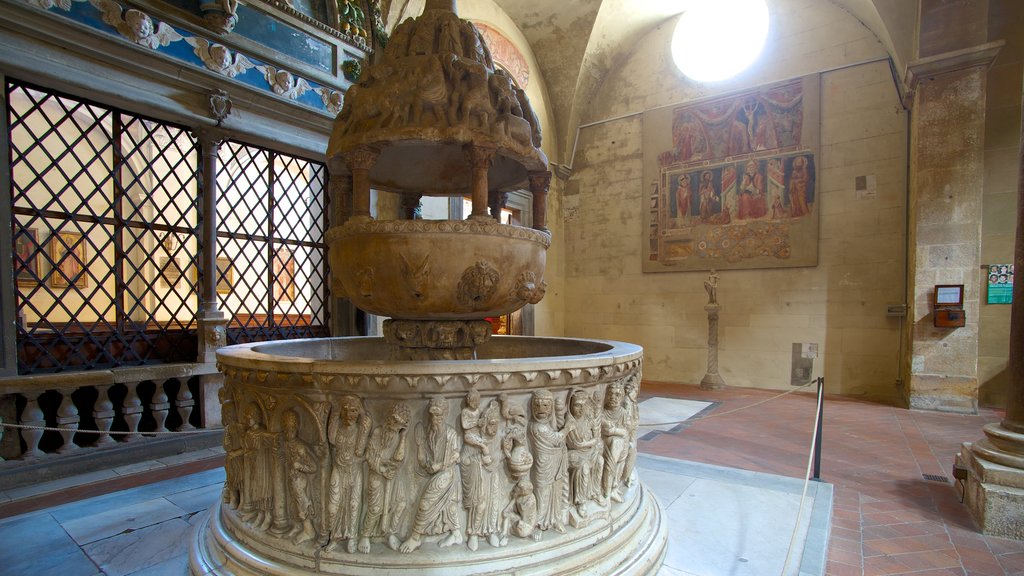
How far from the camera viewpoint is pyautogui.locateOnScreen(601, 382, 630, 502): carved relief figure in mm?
2537

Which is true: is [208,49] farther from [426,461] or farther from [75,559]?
[426,461]

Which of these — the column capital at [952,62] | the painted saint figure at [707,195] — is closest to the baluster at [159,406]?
the painted saint figure at [707,195]

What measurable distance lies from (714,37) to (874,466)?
331 inches

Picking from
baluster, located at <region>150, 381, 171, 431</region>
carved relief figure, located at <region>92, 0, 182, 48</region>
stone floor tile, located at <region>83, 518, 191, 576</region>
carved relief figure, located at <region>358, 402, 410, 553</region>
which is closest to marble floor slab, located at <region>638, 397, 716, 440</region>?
carved relief figure, located at <region>358, 402, 410, 553</region>

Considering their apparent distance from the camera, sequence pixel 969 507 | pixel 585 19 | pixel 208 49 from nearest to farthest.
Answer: pixel 969 507
pixel 208 49
pixel 585 19

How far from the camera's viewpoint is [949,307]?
251 inches

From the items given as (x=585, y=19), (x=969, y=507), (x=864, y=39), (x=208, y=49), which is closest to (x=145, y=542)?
(x=208, y=49)

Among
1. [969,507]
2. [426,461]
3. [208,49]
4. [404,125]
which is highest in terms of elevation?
[208,49]

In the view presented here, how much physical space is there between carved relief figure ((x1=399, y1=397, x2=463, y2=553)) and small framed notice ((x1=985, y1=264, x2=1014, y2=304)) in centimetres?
850

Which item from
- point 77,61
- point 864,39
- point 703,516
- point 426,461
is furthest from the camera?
point 864,39

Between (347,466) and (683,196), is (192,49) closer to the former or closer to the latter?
(347,466)

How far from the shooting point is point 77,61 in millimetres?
3959

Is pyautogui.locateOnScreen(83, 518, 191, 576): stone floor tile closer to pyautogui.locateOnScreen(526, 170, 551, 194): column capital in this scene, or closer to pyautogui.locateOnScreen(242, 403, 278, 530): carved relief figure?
pyautogui.locateOnScreen(242, 403, 278, 530): carved relief figure

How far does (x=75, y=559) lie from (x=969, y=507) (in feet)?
17.4
